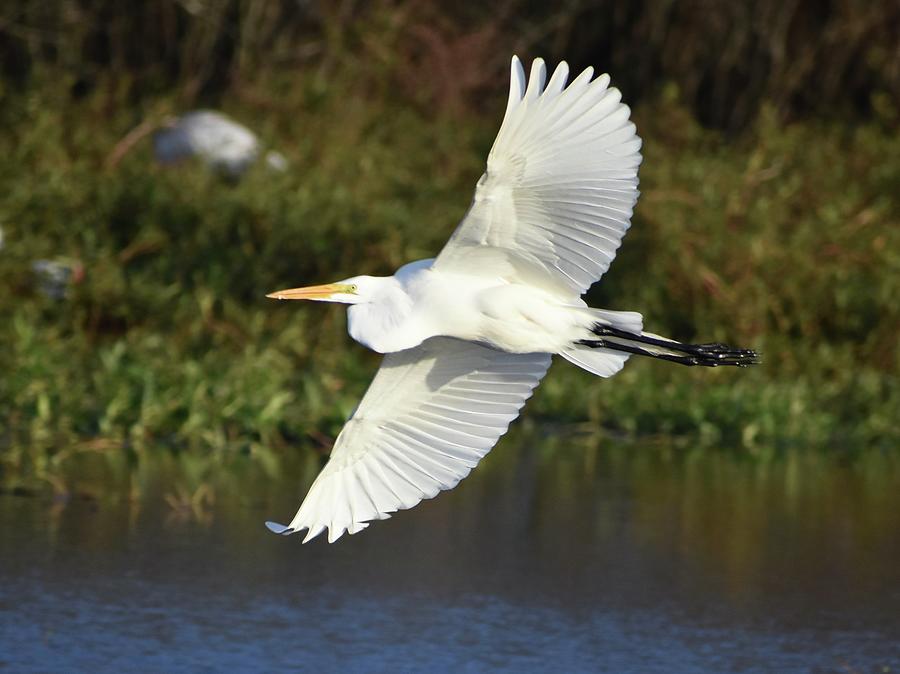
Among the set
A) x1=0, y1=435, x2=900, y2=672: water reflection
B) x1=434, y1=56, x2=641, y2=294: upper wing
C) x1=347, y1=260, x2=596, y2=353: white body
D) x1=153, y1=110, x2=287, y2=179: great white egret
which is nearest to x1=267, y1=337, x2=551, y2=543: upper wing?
x1=347, y1=260, x2=596, y2=353: white body

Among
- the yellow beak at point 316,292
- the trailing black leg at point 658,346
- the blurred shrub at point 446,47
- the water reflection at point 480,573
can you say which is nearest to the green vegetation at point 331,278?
the water reflection at point 480,573

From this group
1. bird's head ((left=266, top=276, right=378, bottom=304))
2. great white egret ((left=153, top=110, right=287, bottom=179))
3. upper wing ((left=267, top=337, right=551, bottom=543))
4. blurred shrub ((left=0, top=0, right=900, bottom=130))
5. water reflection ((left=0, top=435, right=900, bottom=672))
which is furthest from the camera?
blurred shrub ((left=0, top=0, right=900, bottom=130))

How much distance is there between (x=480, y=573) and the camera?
5352mm

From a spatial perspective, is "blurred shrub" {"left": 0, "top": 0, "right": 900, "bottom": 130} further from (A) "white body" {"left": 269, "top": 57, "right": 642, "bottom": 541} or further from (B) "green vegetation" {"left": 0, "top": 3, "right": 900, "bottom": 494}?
(A) "white body" {"left": 269, "top": 57, "right": 642, "bottom": 541}

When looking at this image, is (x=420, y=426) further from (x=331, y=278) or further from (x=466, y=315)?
(x=331, y=278)


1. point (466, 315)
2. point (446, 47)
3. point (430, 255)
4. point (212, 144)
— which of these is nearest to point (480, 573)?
point (466, 315)

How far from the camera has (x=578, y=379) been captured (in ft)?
25.5

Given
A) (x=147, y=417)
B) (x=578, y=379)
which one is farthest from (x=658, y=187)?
(x=147, y=417)

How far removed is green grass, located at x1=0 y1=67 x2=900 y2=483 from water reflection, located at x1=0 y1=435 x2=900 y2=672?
40 centimetres

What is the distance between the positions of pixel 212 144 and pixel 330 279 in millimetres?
1661

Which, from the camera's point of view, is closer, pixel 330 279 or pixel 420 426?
pixel 420 426

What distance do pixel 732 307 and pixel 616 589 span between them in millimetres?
3194

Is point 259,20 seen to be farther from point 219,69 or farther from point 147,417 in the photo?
point 147,417

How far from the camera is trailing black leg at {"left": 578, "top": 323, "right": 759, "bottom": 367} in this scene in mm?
4262
